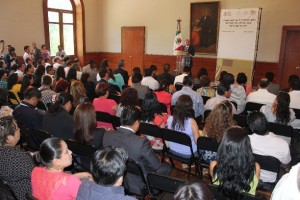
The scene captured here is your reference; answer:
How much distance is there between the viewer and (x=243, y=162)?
81.4 inches

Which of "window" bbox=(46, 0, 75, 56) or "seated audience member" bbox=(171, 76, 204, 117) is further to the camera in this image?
"window" bbox=(46, 0, 75, 56)

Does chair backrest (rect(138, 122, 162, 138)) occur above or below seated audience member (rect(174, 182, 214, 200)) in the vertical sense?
below

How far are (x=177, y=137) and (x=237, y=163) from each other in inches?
43.8

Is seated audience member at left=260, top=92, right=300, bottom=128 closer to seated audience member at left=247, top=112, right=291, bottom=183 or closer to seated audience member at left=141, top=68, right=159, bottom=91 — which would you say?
seated audience member at left=247, top=112, right=291, bottom=183

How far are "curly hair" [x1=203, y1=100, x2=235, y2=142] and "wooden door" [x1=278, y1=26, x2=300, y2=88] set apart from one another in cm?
676

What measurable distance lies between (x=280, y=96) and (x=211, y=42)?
6.67m

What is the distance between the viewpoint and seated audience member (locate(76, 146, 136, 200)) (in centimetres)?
165

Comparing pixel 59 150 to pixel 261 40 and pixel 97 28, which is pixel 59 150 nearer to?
pixel 261 40

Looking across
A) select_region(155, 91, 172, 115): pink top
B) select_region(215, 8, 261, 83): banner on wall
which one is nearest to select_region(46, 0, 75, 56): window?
select_region(215, 8, 261, 83): banner on wall

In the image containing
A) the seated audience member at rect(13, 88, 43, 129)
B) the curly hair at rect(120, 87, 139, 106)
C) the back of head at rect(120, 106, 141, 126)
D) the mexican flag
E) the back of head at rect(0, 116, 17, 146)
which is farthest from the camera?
the mexican flag

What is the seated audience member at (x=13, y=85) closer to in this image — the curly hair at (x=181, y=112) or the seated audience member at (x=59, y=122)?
the seated audience member at (x=59, y=122)

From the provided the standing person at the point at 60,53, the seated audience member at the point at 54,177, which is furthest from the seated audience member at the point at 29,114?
the standing person at the point at 60,53

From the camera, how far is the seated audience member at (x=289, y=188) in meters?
1.65

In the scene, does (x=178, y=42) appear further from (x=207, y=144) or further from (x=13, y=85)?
(x=207, y=144)
